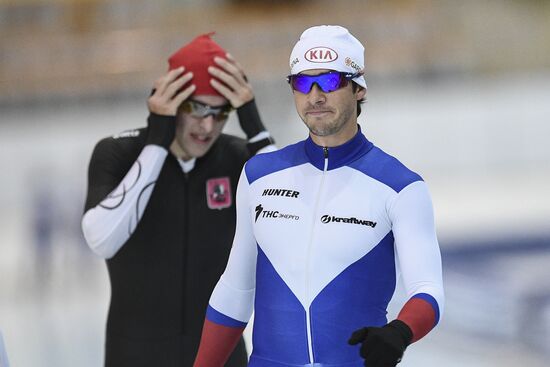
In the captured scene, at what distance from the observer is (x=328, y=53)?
8.59ft

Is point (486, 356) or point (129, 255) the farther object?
point (486, 356)

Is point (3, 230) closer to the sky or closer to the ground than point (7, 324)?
closer to the sky

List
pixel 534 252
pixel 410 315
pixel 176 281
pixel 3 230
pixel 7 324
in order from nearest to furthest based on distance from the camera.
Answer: pixel 410 315 < pixel 176 281 < pixel 7 324 < pixel 534 252 < pixel 3 230

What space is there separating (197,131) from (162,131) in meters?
0.12

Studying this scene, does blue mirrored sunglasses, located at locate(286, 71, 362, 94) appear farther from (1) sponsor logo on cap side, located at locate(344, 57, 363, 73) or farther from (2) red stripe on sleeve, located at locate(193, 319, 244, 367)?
(2) red stripe on sleeve, located at locate(193, 319, 244, 367)

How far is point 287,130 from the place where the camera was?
20.5 feet

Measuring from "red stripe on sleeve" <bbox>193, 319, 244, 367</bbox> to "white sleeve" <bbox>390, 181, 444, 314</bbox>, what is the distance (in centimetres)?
54

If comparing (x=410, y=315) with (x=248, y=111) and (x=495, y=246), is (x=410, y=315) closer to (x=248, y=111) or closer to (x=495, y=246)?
(x=248, y=111)

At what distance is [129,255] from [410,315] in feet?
4.75

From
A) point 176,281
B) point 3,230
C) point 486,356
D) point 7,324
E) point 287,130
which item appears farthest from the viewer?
point 287,130

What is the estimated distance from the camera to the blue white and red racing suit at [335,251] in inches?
98.7

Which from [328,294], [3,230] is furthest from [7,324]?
[328,294]

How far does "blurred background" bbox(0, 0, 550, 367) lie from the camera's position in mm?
4859

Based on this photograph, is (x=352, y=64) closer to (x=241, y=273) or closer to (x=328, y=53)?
(x=328, y=53)
